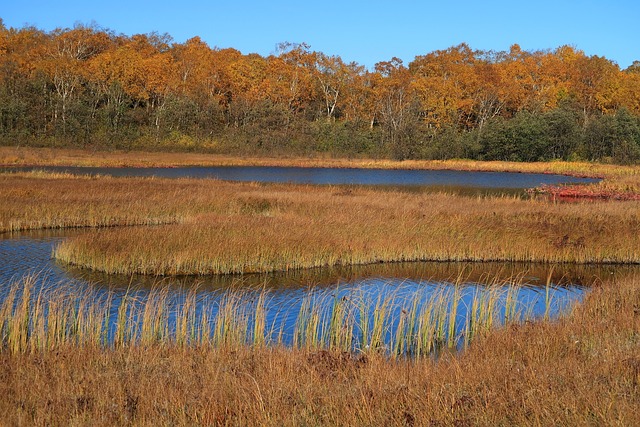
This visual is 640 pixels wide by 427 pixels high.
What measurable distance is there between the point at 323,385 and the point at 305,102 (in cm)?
8999

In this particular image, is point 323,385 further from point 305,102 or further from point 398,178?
point 305,102

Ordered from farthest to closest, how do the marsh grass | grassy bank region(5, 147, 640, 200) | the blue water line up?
grassy bank region(5, 147, 640, 200)
the blue water
the marsh grass

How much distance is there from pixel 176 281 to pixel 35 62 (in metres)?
81.1

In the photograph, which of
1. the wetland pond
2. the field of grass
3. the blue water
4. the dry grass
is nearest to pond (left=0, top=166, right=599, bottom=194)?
the blue water

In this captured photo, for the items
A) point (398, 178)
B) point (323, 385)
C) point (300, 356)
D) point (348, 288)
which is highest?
point (323, 385)

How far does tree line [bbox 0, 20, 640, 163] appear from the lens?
78.6 metres

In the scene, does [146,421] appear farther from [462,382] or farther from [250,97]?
[250,97]

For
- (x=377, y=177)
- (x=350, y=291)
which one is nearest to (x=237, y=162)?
(x=377, y=177)

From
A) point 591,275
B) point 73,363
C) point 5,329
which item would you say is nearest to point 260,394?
point 73,363

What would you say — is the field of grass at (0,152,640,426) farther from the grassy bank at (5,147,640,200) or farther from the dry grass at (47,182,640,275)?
the grassy bank at (5,147,640,200)

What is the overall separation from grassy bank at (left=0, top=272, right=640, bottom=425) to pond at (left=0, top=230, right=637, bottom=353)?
1975 mm

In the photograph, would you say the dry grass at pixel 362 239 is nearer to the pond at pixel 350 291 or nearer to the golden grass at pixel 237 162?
the pond at pixel 350 291

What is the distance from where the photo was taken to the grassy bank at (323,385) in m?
6.50

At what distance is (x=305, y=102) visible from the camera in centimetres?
9575
